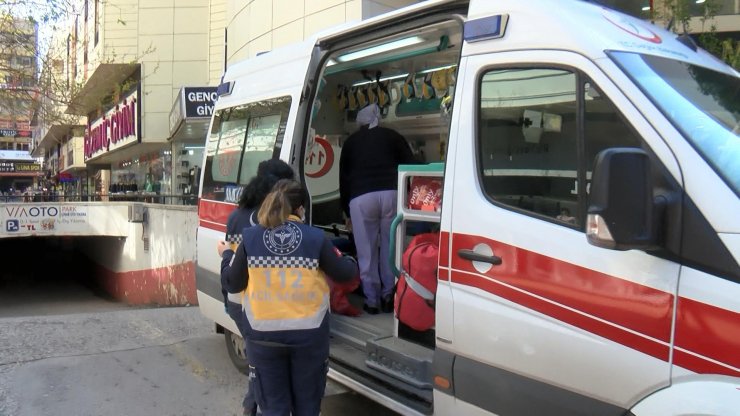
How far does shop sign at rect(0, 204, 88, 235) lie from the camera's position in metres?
17.6

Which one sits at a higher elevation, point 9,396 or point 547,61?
point 547,61

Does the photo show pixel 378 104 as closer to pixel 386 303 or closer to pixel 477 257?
pixel 386 303

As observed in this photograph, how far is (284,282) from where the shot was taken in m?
2.89

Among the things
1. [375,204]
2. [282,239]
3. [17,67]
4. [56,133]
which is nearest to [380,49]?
[375,204]

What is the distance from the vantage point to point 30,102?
436 inches

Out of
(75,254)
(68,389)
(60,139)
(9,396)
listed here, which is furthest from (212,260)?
(60,139)

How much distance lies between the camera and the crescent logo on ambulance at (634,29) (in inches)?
108

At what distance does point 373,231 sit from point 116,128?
25117 mm

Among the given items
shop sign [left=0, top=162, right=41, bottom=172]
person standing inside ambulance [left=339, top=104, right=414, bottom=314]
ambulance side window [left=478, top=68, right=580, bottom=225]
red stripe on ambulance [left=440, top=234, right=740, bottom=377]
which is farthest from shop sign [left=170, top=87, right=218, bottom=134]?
shop sign [left=0, top=162, right=41, bottom=172]

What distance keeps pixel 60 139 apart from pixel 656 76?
53.3 metres

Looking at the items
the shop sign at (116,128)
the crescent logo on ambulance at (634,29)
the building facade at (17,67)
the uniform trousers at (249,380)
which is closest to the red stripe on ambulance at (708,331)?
the crescent logo on ambulance at (634,29)

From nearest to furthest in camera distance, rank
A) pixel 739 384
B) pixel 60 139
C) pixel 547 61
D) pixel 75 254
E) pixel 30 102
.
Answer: pixel 739 384 → pixel 547 61 → pixel 30 102 → pixel 75 254 → pixel 60 139

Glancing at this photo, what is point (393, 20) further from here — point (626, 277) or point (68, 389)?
point (68, 389)

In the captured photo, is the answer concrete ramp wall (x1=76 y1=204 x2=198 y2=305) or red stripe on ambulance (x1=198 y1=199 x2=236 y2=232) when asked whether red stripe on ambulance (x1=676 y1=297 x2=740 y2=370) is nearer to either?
red stripe on ambulance (x1=198 y1=199 x2=236 y2=232)
